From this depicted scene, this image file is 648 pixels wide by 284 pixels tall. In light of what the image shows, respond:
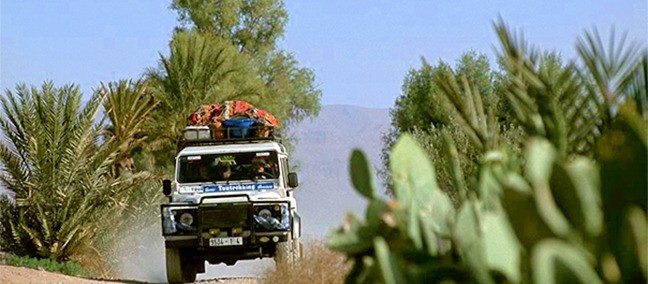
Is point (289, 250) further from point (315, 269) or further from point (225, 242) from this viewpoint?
point (315, 269)

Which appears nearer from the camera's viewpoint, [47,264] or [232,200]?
[232,200]

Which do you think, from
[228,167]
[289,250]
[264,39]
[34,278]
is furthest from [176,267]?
[264,39]

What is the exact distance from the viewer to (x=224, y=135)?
21.0m

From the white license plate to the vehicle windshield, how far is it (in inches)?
37.4

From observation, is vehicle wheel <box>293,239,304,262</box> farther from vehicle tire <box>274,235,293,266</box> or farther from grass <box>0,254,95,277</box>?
grass <box>0,254,95,277</box>

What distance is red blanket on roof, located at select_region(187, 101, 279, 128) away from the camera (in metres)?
21.7

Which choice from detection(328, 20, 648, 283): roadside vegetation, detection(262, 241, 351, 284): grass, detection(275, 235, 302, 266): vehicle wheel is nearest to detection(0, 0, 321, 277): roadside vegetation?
detection(275, 235, 302, 266): vehicle wheel

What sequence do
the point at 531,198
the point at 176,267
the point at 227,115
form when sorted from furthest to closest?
1. the point at 227,115
2. the point at 176,267
3. the point at 531,198

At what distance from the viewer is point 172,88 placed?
37219 mm

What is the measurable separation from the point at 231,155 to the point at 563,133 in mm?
15508

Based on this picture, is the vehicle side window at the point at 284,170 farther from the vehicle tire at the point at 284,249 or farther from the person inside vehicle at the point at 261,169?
the vehicle tire at the point at 284,249

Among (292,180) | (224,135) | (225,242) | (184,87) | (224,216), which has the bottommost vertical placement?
(225,242)

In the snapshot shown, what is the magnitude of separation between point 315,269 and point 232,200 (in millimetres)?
4794

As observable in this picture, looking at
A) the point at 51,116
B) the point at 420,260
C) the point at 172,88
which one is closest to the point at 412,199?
the point at 420,260
